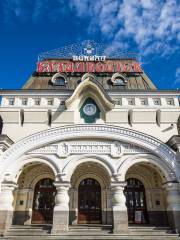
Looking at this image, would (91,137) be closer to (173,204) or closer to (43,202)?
(43,202)

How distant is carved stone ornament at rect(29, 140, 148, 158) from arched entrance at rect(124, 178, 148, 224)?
281 centimetres

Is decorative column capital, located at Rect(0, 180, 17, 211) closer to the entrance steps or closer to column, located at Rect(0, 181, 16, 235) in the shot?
column, located at Rect(0, 181, 16, 235)

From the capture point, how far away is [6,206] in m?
11.4

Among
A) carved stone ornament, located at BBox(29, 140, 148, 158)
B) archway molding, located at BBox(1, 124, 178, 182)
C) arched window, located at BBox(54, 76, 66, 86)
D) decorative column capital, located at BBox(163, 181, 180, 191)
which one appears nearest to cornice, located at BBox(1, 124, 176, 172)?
archway molding, located at BBox(1, 124, 178, 182)

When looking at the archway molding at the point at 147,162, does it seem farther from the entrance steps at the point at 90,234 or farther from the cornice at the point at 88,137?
the entrance steps at the point at 90,234

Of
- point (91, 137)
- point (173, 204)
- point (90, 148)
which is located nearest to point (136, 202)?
point (173, 204)

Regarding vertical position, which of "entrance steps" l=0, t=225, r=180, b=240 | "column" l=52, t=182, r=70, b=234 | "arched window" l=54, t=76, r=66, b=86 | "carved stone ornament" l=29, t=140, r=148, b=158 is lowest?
"entrance steps" l=0, t=225, r=180, b=240

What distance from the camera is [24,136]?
13.8 m

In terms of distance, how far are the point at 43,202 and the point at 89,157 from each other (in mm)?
4404

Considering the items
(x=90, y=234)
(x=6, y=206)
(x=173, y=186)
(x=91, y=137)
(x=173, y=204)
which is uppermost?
(x=91, y=137)

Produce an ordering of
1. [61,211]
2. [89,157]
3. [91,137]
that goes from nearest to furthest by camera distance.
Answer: [61,211], [89,157], [91,137]

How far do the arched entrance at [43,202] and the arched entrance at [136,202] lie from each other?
477 cm

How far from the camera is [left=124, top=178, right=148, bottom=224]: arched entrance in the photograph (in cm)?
1343

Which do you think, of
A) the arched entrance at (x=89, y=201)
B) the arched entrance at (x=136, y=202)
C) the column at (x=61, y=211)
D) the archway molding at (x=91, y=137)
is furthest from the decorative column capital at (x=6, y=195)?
the arched entrance at (x=136, y=202)
